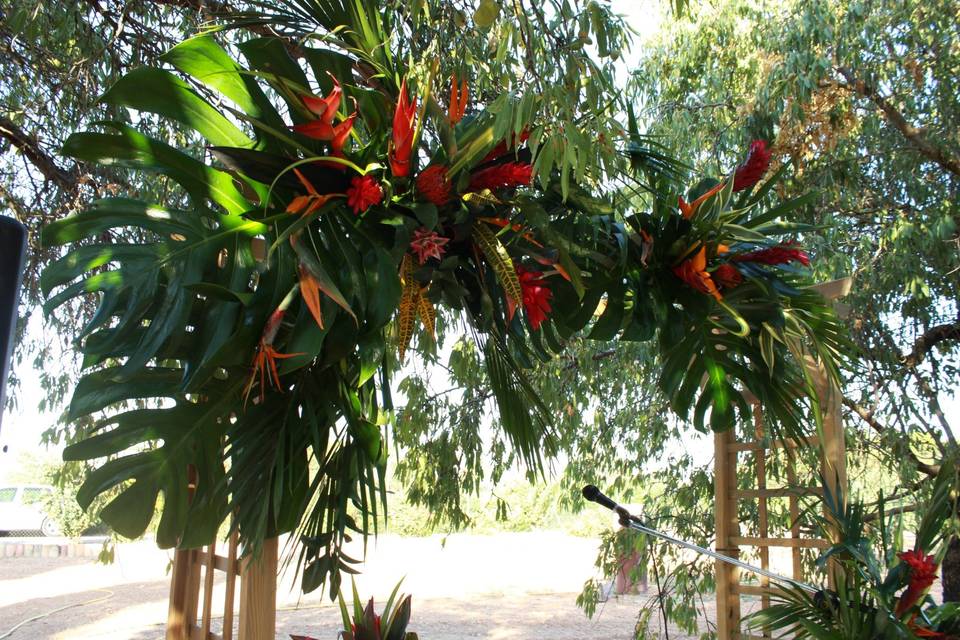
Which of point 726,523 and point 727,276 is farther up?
point 727,276

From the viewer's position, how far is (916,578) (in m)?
2.37

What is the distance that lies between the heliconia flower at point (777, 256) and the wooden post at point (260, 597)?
126 centimetres

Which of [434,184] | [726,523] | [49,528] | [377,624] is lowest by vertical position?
[49,528]

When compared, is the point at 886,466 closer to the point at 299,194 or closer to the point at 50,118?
the point at 299,194

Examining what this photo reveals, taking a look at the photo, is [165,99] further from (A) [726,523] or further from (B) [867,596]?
(A) [726,523]

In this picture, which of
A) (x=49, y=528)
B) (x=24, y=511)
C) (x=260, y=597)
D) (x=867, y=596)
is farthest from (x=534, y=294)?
(x=49, y=528)

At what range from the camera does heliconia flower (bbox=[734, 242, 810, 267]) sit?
2.01 metres

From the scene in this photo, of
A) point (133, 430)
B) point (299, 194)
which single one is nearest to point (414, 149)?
point (299, 194)

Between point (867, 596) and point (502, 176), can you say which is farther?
point (867, 596)

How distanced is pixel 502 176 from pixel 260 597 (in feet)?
3.66

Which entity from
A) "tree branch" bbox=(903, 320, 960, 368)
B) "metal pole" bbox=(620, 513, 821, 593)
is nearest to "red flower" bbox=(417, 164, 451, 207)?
"metal pole" bbox=(620, 513, 821, 593)

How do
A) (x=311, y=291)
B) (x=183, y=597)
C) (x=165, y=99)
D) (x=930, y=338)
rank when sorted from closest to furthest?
1. (x=311, y=291)
2. (x=165, y=99)
3. (x=183, y=597)
4. (x=930, y=338)

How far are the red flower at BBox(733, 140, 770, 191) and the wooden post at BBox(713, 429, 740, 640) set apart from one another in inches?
55.2

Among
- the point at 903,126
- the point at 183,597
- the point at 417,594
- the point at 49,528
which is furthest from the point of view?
the point at 49,528
